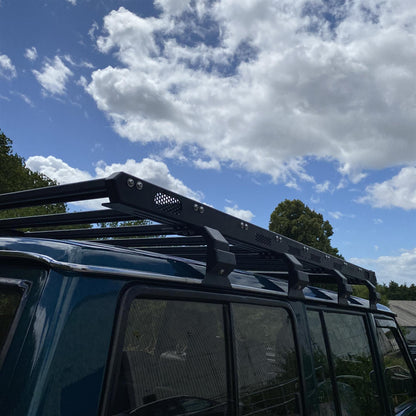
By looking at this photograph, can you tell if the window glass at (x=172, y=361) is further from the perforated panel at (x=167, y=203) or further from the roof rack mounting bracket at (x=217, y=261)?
the perforated panel at (x=167, y=203)

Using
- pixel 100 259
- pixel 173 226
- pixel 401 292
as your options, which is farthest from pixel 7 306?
pixel 401 292

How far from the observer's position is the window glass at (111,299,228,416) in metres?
1.52

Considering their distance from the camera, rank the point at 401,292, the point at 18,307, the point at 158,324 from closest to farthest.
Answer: the point at 18,307 < the point at 158,324 < the point at 401,292

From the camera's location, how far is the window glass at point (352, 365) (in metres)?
2.69

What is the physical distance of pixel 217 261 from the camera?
1.85 meters

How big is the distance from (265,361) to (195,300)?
0.60 meters

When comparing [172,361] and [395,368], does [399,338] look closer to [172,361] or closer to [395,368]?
[395,368]

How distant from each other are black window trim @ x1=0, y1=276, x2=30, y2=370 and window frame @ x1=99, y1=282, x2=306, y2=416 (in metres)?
0.29

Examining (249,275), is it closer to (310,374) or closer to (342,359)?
(310,374)

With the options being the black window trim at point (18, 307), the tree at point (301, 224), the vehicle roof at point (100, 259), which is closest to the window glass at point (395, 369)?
the vehicle roof at point (100, 259)

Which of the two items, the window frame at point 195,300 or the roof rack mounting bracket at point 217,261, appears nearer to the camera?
the window frame at point 195,300

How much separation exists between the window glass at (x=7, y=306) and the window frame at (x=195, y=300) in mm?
317

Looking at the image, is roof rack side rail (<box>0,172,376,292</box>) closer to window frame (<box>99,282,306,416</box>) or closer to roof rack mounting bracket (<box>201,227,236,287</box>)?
roof rack mounting bracket (<box>201,227,236,287</box>)

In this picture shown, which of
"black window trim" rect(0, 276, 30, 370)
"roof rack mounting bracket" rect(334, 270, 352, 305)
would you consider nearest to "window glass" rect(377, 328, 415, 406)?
"roof rack mounting bracket" rect(334, 270, 352, 305)
